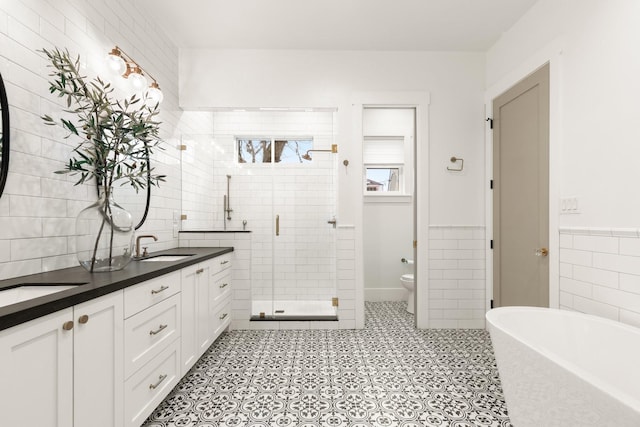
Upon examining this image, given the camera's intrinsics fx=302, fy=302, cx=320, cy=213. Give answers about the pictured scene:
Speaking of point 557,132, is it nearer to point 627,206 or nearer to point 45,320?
point 627,206

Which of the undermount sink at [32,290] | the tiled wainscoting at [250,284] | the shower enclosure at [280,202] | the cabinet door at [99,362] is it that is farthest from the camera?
the shower enclosure at [280,202]

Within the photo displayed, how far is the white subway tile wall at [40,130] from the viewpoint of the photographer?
1442mm

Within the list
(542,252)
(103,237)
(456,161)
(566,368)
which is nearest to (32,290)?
(103,237)

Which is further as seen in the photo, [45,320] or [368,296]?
[368,296]

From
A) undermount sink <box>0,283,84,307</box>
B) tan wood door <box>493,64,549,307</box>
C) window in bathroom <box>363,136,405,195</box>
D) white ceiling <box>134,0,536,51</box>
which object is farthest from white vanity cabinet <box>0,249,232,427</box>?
window in bathroom <box>363,136,405,195</box>

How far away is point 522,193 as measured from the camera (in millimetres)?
2629

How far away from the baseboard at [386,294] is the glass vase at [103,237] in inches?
127

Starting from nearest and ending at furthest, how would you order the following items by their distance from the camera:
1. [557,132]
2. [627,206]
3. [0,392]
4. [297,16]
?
[0,392] → [627,206] → [557,132] → [297,16]

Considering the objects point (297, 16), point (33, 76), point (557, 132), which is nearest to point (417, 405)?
point (557, 132)

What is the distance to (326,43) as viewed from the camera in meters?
3.08

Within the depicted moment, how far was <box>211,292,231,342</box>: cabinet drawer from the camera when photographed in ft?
8.62

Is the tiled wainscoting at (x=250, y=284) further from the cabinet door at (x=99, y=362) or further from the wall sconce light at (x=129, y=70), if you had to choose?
the cabinet door at (x=99, y=362)

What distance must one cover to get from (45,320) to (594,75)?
3085 millimetres

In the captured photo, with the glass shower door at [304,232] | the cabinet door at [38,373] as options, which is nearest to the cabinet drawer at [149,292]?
the cabinet door at [38,373]
